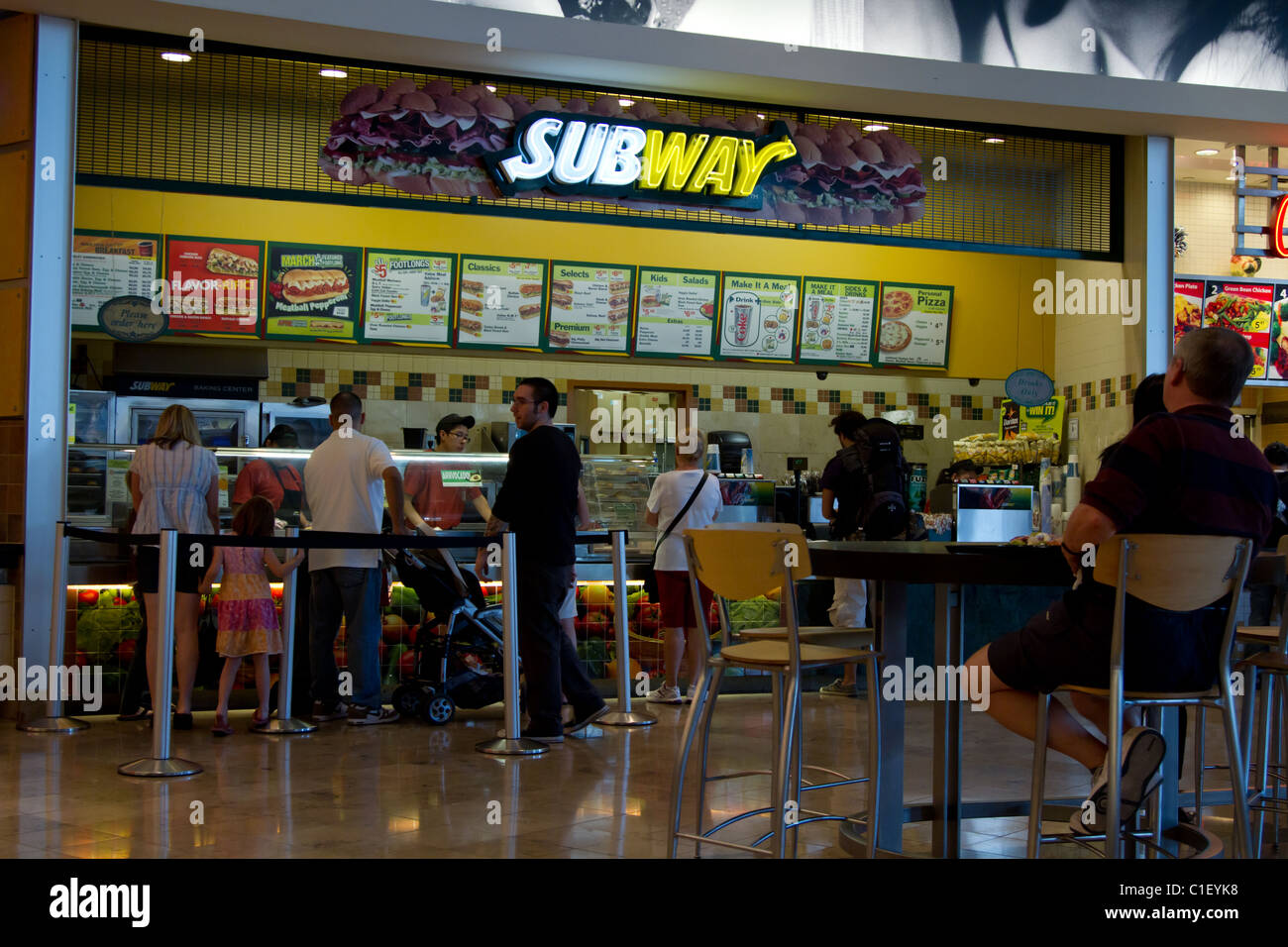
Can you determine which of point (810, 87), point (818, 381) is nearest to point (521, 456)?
point (810, 87)

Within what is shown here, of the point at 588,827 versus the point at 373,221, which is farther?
the point at 373,221

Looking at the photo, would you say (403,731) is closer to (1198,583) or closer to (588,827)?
(588,827)

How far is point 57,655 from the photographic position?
561 cm

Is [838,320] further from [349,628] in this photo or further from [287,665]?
[287,665]

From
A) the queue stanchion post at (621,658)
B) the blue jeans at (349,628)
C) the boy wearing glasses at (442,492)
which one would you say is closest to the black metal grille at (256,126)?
the boy wearing glasses at (442,492)

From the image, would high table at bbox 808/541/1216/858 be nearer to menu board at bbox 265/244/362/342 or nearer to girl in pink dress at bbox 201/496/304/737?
girl in pink dress at bbox 201/496/304/737

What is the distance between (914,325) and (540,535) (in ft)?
14.0

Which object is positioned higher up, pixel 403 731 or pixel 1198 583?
pixel 1198 583

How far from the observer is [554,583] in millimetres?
5359

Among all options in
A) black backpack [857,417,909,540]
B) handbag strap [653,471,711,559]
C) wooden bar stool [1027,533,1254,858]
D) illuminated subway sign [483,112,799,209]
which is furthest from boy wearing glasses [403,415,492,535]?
wooden bar stool [1027,533,1254,858]

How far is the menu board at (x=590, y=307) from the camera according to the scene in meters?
7.91

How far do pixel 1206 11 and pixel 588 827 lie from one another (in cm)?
625

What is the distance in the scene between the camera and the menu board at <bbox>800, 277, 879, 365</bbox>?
842cm

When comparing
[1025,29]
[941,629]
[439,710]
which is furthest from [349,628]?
[1025,29]
